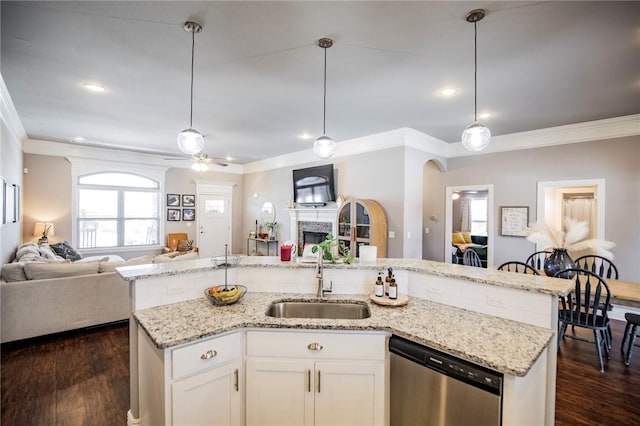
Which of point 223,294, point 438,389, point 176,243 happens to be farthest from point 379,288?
point 176,243

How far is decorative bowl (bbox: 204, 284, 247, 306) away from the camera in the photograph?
2086mm

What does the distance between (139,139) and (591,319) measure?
7266 millimetres

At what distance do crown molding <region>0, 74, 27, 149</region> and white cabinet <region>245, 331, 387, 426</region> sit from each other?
13.3 ft

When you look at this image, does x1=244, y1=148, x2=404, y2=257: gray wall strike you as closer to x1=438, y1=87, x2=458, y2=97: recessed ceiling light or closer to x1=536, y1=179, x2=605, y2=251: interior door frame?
x1=438, y1=87, x2=458, y2=97: recessed ceiling light

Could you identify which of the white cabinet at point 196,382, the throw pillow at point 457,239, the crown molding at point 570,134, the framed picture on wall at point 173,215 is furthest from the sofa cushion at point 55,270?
the throw pillow at point 457,239

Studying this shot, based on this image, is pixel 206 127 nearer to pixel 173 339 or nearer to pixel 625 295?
pixel 173 339

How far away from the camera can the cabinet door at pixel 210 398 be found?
160 centimetres

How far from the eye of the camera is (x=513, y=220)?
5043 millimetres

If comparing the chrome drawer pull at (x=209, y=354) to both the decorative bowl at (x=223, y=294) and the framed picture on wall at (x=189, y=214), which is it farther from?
the framed picture on wall at (x=189, y=214)

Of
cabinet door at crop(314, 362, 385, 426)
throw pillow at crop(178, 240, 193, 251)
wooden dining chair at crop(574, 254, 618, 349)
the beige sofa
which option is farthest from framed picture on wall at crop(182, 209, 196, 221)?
wooden dining chair at crop(574, 254, 618, 349)

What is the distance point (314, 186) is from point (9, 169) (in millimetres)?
4875

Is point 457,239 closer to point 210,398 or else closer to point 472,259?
point 472,259

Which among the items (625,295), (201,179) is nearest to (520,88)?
(625,295)

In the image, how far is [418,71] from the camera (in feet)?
9.63
